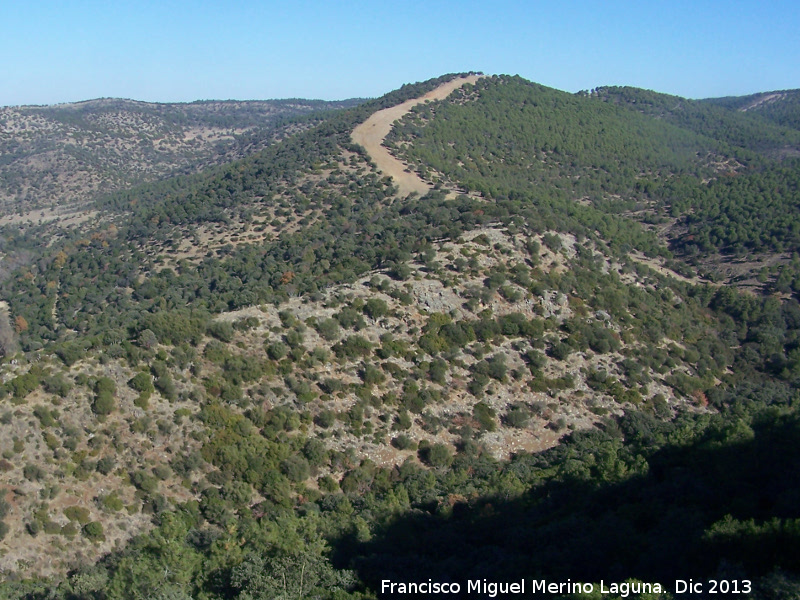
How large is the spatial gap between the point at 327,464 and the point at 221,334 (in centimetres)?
913

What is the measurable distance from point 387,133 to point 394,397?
50.8m

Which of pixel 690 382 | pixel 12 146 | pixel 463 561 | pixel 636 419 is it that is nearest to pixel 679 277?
pixel 690 382

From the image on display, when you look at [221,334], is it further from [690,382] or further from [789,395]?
[789,395]

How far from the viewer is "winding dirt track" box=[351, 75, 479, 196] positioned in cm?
6388

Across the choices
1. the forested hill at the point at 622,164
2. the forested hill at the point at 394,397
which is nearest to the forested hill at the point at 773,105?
the forested hill at the point at 622,164

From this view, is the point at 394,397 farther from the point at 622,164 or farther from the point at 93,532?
the point at 622,164

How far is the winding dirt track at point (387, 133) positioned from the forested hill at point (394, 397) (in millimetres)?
1834

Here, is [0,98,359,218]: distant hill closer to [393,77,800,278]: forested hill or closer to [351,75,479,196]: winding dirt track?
[351,75,479,196]: winding dirt track

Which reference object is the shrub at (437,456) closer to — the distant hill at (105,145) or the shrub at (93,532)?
the shrub at (93,532)

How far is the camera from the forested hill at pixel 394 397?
1769cm

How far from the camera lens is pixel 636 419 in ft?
110

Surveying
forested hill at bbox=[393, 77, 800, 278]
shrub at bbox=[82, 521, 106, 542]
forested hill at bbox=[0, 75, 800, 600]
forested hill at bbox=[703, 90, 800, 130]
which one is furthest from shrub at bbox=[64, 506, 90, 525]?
forested hill at bbox=[703, 90, 800, 130]

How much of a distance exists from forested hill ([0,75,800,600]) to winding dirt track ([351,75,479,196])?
1.83 meters

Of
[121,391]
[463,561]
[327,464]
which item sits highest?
[121,391]
